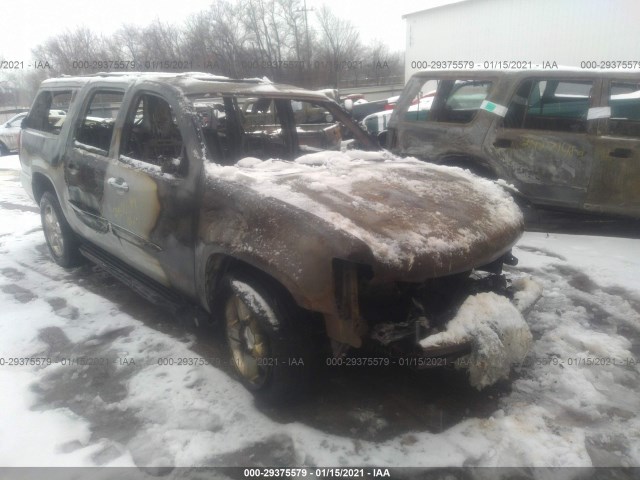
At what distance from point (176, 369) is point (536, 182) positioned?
383 centimetres

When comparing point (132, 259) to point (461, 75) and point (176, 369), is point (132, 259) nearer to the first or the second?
point (176, 369)

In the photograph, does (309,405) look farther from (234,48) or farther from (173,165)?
(234,48)

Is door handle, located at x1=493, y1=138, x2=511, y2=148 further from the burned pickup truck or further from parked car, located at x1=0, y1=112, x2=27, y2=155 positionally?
parked car, located at x1=0, y1=112, x2=27, y2=155

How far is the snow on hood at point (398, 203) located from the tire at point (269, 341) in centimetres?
50

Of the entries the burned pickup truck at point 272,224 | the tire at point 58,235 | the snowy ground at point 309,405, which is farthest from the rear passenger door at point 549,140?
the tire at point 58,235

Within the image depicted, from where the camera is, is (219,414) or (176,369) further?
(176,369)

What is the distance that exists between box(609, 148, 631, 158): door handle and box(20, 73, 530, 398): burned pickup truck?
1984 mm

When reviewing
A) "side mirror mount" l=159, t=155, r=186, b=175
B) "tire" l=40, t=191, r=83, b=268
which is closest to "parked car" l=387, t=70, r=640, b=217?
"side mirror mount" l=159, t=155, r=186, b=175

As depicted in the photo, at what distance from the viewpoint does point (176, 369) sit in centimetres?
309

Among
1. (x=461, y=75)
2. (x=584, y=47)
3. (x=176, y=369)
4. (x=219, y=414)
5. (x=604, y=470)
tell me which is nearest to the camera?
(x=604, y=470)

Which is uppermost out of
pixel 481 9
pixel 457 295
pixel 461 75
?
pixel 481 9

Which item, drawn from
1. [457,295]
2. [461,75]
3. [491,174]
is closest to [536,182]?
[491,174]

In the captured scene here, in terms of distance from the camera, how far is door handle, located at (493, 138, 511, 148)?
4961mm

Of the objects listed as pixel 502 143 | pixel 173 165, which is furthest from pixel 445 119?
pixel 173 165
